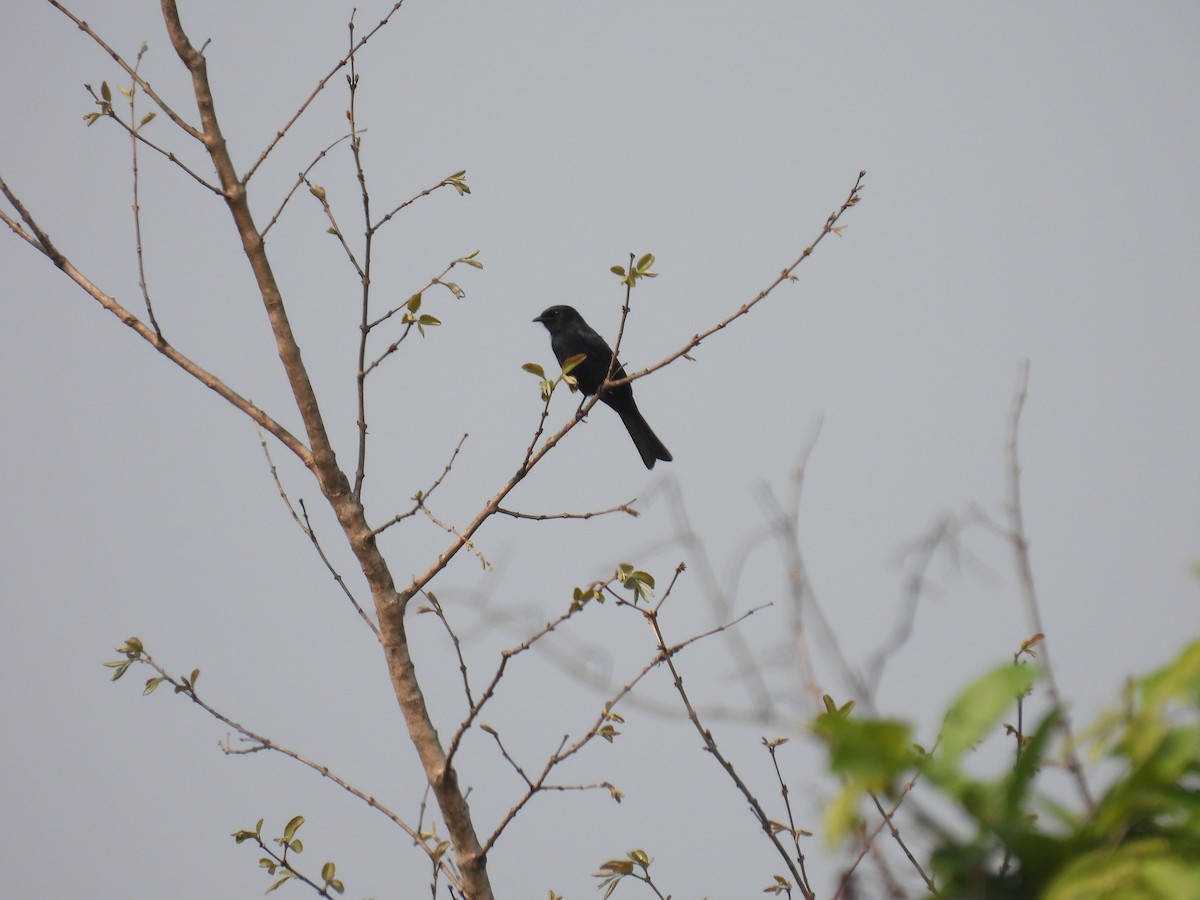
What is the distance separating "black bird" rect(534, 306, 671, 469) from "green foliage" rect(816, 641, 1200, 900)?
251 inches

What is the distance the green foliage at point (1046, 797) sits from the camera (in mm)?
777

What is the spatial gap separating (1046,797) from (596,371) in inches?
277

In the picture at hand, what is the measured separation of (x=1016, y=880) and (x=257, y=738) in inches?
108

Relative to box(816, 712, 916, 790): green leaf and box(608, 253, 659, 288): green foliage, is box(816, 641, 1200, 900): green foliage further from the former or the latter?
box(608, 253, 659, 288): green foliage

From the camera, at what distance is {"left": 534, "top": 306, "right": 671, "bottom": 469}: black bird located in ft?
A: 25.3

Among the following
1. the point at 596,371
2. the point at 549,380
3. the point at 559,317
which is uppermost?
the point at 559,317

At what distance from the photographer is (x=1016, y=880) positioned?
0.90 meters

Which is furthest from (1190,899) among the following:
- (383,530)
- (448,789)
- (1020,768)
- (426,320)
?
(426,320)

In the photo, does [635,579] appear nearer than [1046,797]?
No

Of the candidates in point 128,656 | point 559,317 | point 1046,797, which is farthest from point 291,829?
point 559,317

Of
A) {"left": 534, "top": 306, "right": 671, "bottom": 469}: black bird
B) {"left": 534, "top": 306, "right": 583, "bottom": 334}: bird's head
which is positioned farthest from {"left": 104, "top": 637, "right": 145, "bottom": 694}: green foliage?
{"left": 534, "top": 306, "right": 583, "bottom": 334}: bird's head

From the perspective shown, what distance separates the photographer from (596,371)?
7.87m

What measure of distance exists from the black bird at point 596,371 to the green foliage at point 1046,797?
6379 millimetres

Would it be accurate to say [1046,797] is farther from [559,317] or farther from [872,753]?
[559,317]
